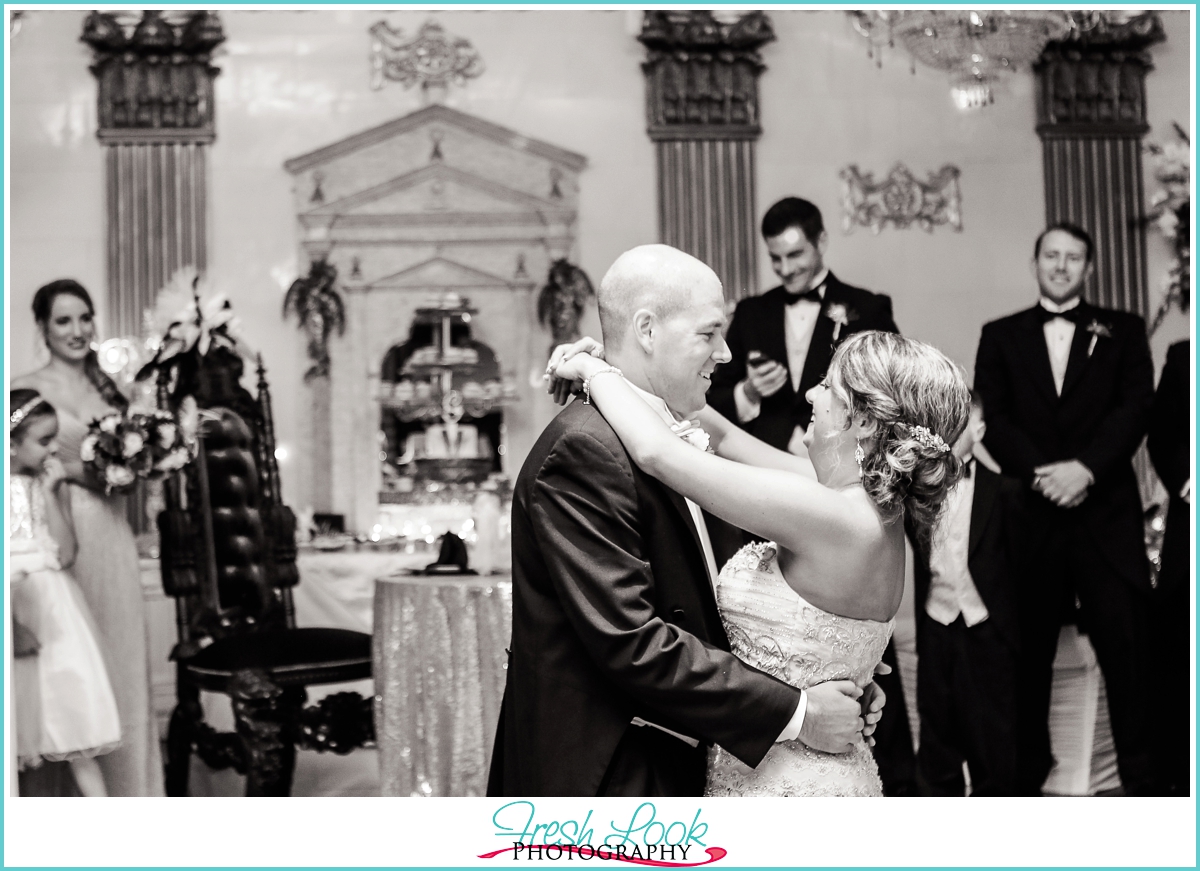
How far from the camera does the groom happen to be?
7.25 ft

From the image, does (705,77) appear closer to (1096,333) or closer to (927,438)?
(1096,333)

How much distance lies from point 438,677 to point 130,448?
144 cm

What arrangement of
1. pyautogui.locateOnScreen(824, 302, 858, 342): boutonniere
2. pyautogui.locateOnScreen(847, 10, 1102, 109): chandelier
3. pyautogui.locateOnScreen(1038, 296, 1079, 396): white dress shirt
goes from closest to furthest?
1. pyautogui.locateOnScreen(824, 302, 858, 342): boutonniere
2. pyautogui.locateOnScreen(1038, 296, 1079, 396): white dress shirt
3. pyautogui.locateOnScreen(847, 10, 1102, 109): chandelier

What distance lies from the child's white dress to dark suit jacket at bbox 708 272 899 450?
8.26ft

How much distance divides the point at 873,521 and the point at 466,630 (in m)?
2.55

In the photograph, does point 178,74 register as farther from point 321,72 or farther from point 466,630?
point 466,630

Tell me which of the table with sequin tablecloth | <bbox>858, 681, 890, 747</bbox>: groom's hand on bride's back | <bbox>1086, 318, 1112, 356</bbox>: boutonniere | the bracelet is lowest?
the table with sequin tablecloth

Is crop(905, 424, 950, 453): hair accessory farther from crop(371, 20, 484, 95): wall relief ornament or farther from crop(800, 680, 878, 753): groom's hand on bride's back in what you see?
crop(371, 20, 484, 95): wall relief ornament

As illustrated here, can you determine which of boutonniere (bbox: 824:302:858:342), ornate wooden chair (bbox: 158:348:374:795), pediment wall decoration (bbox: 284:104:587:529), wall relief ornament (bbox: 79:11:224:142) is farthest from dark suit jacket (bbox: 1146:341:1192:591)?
wall relief ornament (bbox: 79:11:224:142)

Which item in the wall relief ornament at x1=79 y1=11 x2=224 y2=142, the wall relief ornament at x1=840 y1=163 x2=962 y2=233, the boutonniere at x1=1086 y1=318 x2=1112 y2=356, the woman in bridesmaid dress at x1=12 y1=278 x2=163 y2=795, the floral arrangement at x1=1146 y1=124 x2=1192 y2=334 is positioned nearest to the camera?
the woman in bridesmaid dress at x1=12 y1=278 x2=163 y2=795

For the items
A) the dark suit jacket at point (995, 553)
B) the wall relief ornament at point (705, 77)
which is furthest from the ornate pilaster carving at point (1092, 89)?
the dark suit jacket at point (995, 553)

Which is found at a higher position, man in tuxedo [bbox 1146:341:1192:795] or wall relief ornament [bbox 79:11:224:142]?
wall relief ornament [bbox 79:11:224:142]

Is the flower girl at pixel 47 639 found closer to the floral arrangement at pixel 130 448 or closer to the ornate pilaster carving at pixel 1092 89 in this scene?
the floral arrangement at pixel 130 448

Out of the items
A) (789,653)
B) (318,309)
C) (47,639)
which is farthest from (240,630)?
(789,653)
